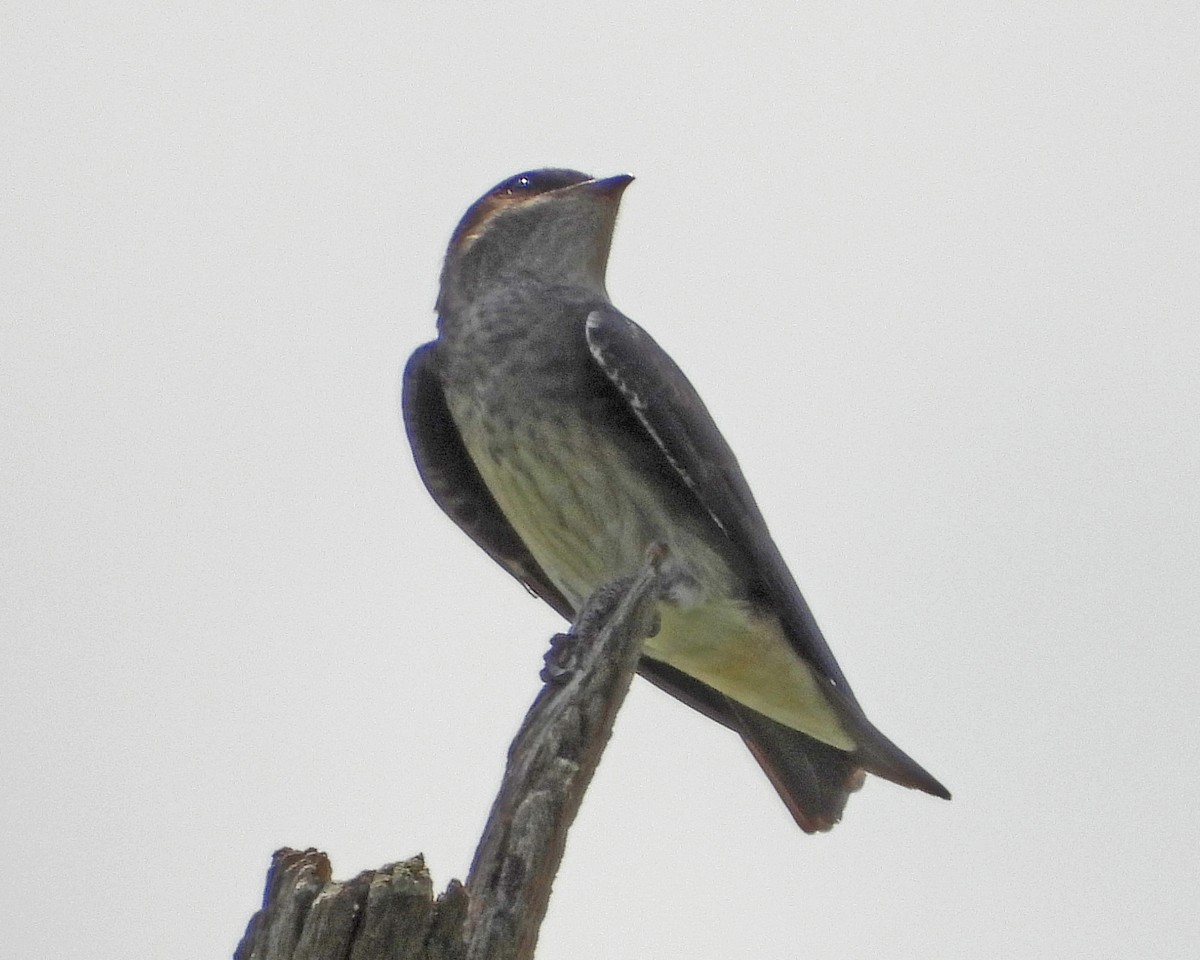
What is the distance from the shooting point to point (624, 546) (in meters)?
7.69

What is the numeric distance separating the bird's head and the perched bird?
0.15ft

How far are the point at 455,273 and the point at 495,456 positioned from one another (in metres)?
1.37

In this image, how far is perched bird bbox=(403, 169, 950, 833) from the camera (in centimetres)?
774

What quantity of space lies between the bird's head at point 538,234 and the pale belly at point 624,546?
0.96 meters

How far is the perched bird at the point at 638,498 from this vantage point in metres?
7.74

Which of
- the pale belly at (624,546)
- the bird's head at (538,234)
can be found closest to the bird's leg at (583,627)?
the pale belly at (624,546)

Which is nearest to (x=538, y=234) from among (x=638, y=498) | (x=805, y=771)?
(x=638, y=498)

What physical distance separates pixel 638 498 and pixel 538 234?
1.77 meters

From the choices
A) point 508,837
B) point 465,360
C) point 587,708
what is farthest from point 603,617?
point 465,360

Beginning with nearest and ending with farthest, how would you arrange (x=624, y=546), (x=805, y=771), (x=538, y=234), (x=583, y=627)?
(x=583, y=627)
(x=624, y=546)
(x=805, y=771)
(x=538, y=234)

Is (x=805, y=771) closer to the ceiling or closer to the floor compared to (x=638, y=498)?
closer to the floor

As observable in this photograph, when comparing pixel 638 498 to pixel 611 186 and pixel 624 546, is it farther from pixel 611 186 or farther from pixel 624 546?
pixel 611 186

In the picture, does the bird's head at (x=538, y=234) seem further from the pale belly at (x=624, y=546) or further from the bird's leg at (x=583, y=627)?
the bird's leg at (x=583, y=627)

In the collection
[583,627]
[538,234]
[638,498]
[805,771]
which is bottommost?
[583,627]
